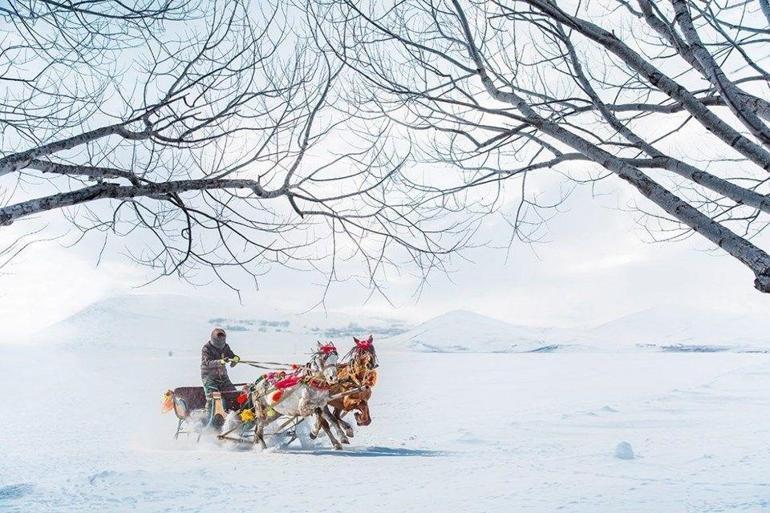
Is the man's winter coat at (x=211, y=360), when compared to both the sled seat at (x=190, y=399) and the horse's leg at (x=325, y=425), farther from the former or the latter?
the horse's leg at (x=325, y=425)

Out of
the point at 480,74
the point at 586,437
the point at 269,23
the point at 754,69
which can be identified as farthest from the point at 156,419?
the point at 754,69

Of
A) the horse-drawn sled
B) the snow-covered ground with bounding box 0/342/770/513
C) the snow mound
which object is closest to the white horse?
the horse-drawn sled

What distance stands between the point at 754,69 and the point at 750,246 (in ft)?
8.02

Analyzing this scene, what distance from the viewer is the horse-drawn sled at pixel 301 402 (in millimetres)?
8375

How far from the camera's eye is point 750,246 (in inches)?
125

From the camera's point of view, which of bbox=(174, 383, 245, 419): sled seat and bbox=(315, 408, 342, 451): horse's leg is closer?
bbox=(315, 408, 342, 451): horse's leg

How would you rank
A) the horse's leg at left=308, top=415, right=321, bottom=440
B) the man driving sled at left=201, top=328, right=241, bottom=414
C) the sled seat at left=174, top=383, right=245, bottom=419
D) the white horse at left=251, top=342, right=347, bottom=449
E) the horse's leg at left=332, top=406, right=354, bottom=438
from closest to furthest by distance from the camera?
1. the white horse at left=251, top=342, right=347, bottom=449
2. the horse's leg at left=308, top=415, right=321, bottom=440
3. the horse's leg at left=332, top=406, right=354, bottom=438
4. the sled seat at left=174, top=383, right=245, bottom=419
5. the man driving sled at left=201, top=328, right=241, bottom=414

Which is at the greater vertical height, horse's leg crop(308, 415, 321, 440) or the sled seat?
the sled seat

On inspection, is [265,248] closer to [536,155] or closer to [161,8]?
[161,8]

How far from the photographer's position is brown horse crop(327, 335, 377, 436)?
8.38 meters

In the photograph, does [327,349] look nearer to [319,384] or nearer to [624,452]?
[319,384]

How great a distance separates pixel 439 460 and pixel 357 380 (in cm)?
152

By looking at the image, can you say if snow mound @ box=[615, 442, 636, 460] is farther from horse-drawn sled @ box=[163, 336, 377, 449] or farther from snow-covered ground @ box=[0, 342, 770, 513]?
horse-drawn sled @ box=[163, 336, 377, 449]

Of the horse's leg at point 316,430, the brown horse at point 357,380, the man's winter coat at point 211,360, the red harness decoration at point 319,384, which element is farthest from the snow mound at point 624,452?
the man's winter coat at point 211,360
